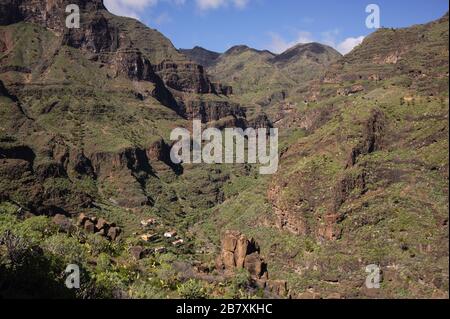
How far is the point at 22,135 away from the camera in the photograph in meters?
146

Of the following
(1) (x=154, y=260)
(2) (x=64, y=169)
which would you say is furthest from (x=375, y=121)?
(2) (x=64, y=169)

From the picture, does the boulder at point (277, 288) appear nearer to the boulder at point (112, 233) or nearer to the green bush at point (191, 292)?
the green bush at point (191, 292)

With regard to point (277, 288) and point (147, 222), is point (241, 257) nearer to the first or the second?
point (277, 288)

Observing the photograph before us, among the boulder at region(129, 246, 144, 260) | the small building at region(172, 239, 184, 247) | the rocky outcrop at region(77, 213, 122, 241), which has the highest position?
the rocky outcrop at region(77, 213, 122, 241)

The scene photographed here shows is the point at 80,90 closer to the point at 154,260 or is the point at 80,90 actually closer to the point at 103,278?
the point at 154,260

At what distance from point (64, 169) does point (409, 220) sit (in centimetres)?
9236

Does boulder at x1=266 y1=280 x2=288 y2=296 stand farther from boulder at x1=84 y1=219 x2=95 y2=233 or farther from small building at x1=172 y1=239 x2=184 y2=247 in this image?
small building at x1=172 y1=239 x2=184 y2=247

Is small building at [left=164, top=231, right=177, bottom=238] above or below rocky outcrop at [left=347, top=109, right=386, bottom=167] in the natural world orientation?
below

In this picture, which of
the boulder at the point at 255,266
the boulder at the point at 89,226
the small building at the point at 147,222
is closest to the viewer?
the boulder at the point at 255,266

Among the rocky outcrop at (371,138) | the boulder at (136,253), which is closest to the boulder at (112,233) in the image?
the boulder at (136,253)

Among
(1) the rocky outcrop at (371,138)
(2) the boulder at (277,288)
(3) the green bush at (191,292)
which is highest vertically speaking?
(1) the rocky outcrop at (371,138)

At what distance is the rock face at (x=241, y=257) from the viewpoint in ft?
216

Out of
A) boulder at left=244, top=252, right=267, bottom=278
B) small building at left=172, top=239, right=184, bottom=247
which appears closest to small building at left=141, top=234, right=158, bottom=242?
small building at left=172, top=239, right=184, bottom=247

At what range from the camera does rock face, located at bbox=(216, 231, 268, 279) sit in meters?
65.8
